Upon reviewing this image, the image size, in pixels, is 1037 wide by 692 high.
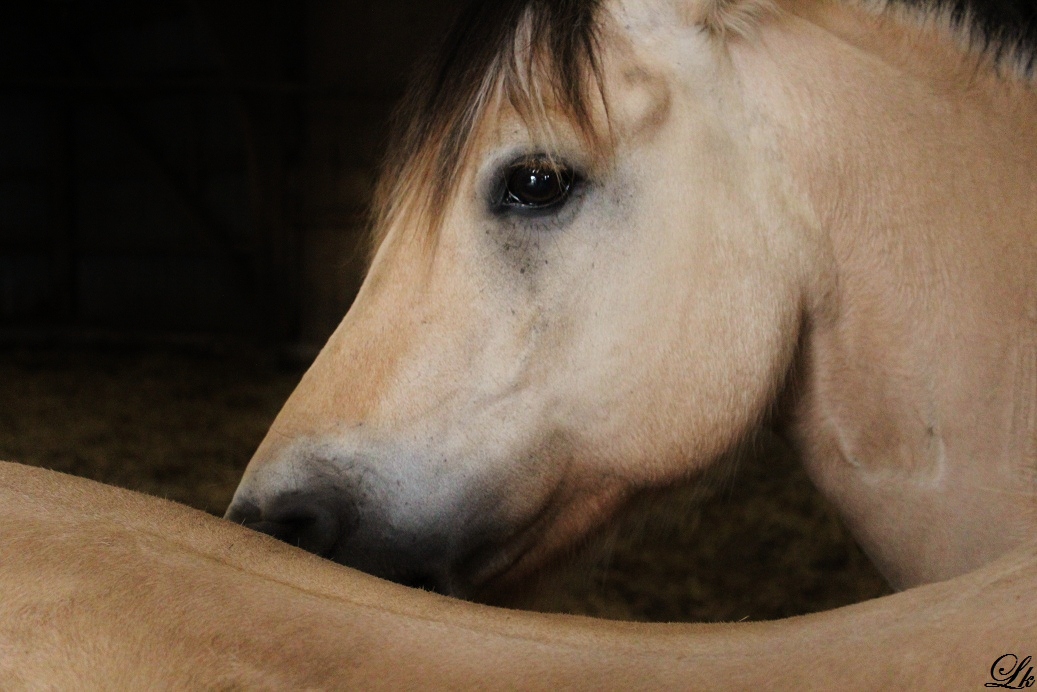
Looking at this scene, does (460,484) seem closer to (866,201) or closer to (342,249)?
(866,201)

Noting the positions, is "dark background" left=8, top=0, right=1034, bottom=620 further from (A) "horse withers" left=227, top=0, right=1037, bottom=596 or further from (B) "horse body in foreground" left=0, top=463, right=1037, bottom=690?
(B) "horse body in foreground" left=0, top=463, right=1037, bottom=690

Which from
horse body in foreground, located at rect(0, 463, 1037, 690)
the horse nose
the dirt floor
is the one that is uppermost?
horse body in foreground, located at rect(0, 463, 1037, 690)

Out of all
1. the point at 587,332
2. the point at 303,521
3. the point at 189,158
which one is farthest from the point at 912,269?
the point at 189,158

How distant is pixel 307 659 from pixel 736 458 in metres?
1.00

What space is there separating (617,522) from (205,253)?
8561 mm

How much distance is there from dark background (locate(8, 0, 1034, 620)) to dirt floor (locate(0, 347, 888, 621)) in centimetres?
2

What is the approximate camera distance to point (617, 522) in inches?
56.7

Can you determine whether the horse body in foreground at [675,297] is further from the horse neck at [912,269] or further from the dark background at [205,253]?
the dark background at [205,253]

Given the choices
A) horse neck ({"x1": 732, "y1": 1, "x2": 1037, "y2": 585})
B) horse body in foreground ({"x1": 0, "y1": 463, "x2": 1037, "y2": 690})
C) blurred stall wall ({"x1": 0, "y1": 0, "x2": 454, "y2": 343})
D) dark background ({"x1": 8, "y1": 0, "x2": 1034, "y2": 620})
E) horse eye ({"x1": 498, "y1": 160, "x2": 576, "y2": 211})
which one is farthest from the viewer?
blurred stall wall ({"x1": 0, "y1": 0, "x2": 454, "y2": 343})

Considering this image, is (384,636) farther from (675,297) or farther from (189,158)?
(189,158)

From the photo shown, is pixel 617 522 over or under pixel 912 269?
under

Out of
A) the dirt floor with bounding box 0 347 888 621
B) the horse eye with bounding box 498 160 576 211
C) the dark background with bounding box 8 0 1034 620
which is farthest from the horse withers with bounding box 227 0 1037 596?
the dark background with bounding box 8 0 1034 620

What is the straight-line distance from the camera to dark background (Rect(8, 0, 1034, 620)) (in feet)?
11.7

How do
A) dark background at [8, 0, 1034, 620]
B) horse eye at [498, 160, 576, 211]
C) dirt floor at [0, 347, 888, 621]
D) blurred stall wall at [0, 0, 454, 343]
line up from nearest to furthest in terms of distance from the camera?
horse eye at [498, 160, 576, 211] → dirt floor at [0, 347, 888, 621] → dark background at [8, 0, 1034, 620] → blurred stall wall at [0, 0, 454, 343]
